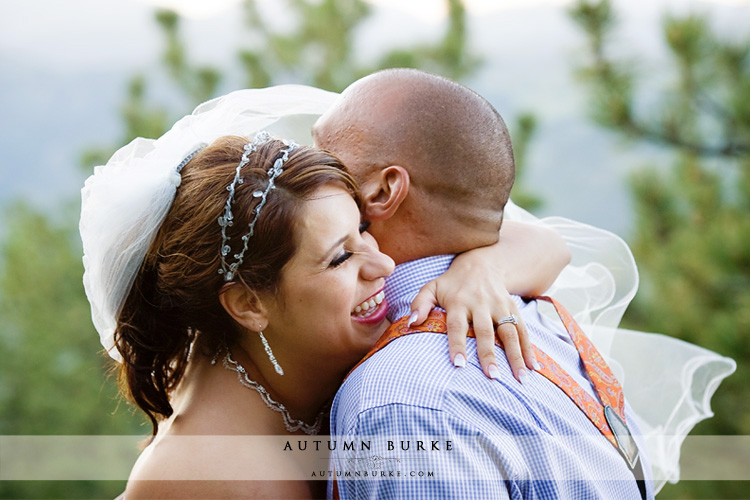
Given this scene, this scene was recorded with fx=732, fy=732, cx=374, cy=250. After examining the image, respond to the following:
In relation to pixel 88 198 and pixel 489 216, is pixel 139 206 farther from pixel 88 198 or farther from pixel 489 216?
pixel 489 216

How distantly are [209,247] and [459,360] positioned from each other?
83 cm

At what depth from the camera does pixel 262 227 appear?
7.07 ft

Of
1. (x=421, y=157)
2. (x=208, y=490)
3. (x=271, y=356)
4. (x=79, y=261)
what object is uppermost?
(x=421, y=157)

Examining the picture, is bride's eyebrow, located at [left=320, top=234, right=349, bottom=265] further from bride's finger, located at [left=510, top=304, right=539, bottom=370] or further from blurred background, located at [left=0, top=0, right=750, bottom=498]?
blurred background, located at [left=0, top=0, right=750, bottom=498]

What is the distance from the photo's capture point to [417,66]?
9.29 m

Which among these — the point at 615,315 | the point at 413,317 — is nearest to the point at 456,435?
the point at 413,317

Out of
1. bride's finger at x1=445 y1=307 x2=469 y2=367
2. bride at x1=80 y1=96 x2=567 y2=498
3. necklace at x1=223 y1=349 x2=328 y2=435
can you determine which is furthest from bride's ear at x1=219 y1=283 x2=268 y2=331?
bride's finger at x1=445 y1=307 x2=469 y2=367

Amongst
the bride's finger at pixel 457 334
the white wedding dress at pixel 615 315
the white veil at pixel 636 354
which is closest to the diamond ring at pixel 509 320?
the bride's finger at pixel 457 334

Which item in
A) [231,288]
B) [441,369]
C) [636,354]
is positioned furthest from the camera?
[636,354]

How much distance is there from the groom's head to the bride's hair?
0.38 ft

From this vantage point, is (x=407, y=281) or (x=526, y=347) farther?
(x=407, y=281)

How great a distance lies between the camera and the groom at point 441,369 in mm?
1770

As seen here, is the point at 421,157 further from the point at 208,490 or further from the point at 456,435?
the point at 208,490

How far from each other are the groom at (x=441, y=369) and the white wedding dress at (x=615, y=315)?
47cm
